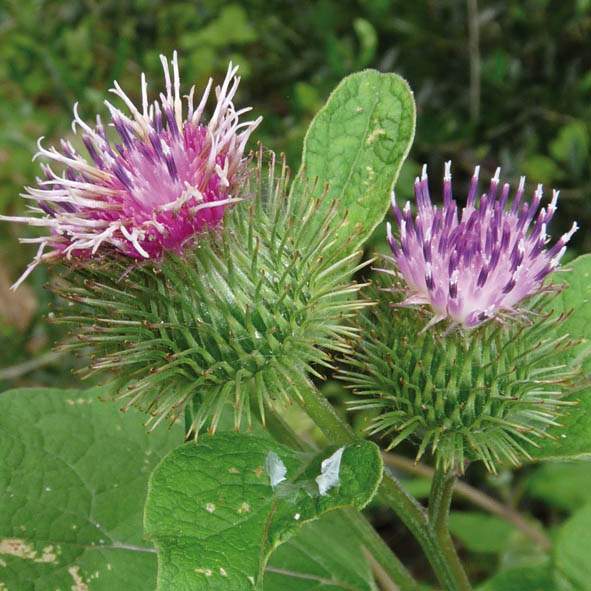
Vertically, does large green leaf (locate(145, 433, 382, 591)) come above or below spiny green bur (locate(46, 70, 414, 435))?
below

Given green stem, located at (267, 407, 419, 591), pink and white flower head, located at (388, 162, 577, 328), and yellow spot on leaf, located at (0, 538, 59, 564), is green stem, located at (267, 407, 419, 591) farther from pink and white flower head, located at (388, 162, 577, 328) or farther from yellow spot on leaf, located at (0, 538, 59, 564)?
yellow spot on leaf, located at (0, 538, 59, 564)

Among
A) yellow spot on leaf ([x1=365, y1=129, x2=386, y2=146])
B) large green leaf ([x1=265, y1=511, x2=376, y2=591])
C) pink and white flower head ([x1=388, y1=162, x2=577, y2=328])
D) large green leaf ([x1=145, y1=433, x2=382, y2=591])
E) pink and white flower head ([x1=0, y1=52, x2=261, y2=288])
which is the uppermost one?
yellow spot on leaf ([x1=365, y1=129, x2=386, y2=146])

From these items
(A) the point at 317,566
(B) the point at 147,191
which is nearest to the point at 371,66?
(B) the point at 147,191

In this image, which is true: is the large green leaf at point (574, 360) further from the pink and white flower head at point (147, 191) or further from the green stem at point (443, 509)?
the pink and white flower head at point (147, 191)

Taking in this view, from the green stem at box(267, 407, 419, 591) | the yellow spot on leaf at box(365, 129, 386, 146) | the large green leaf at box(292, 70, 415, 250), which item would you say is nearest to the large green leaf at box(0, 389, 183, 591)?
the green stem at box(267, 407, 419, 591)

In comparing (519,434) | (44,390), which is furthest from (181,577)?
(44,390)

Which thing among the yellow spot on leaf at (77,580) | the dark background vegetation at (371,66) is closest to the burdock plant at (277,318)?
the yellow spot on leaf at (77,580)

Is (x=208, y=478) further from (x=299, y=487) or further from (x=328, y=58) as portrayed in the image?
(x=328, y=58)
